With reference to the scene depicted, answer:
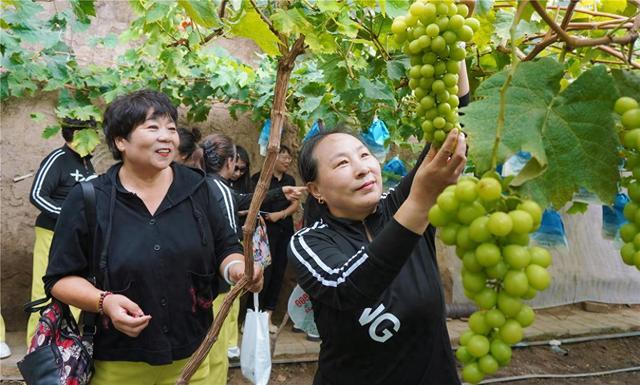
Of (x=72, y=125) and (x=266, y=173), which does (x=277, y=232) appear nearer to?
(x=72, y=125)

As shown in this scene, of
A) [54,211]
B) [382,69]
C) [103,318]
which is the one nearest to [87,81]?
[54,211]

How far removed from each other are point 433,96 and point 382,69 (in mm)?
1052

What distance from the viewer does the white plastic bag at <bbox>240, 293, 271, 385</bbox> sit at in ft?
10.8

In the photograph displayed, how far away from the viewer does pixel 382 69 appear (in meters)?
2.05

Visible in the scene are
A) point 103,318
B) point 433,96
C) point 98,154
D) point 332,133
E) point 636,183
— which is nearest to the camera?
point 636,183

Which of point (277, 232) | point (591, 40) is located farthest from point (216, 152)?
point (591, 40)

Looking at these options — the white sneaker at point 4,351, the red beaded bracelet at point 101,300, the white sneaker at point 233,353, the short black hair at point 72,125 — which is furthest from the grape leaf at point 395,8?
the white sneaker at point 4,351

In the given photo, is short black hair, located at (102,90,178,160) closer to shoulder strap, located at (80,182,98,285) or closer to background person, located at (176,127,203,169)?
shoulder strap, located at (80,182,98,285)

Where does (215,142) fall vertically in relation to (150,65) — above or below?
below

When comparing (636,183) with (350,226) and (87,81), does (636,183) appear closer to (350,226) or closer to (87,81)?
(350,226)

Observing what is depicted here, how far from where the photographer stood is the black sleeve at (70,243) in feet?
6.69

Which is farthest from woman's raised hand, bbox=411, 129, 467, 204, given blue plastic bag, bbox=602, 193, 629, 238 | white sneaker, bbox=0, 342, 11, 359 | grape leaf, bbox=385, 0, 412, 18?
white sneaker, bbox=0, 342, 11, 359

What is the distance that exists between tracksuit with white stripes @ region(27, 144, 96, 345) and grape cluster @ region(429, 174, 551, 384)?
3540mm

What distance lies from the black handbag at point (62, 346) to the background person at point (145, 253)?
0.11 feet
